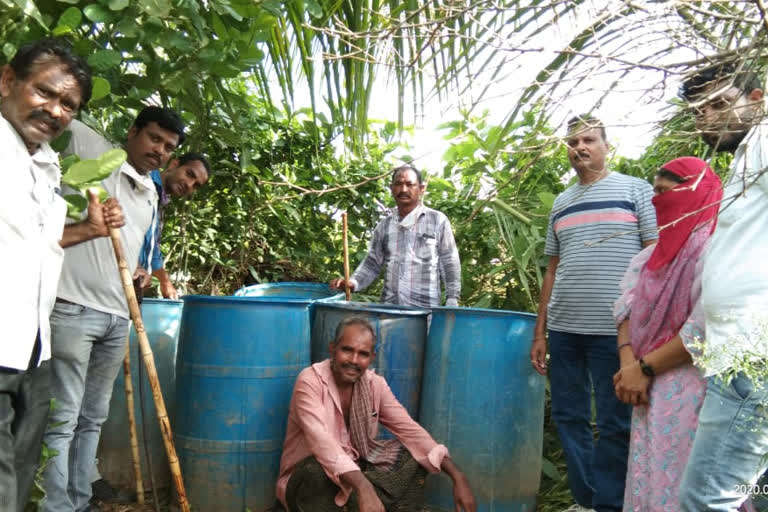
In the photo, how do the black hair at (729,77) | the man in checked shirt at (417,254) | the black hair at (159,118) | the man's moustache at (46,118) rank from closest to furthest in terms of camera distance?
the black hair at (729,77)
the man's moustache at (46,118)
the black hair at (159,118)
the man in checked shirt at (417,254)

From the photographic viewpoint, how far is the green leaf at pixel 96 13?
1.72 meters

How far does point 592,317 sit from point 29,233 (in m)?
1.92

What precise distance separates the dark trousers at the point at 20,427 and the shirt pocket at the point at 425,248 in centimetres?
206

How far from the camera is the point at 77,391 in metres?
2.17

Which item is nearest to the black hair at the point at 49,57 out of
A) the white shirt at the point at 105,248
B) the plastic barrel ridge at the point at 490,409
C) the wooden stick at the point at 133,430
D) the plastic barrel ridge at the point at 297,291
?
the white shirt at the point at 105,248

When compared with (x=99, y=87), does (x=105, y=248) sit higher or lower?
lower

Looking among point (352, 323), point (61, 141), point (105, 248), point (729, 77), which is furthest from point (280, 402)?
point (729, 77)

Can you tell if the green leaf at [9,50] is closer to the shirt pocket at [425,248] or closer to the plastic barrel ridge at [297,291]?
the shirt pocket at [425,248]

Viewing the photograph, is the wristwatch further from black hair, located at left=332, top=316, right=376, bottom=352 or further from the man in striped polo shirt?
black hair, located at left=332, top=316, right=376, bottom=352

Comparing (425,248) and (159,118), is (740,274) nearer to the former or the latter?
(159,118)

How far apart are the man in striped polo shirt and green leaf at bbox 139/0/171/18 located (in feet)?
4.78

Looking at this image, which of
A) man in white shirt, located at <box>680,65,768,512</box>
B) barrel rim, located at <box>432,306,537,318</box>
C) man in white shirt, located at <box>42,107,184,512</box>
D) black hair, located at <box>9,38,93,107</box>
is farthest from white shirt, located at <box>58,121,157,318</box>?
man in white shirt, located at <box>680,65,768,512</box>

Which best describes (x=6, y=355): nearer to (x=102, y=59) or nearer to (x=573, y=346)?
(x=102, y=59)

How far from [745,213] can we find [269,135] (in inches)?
136
